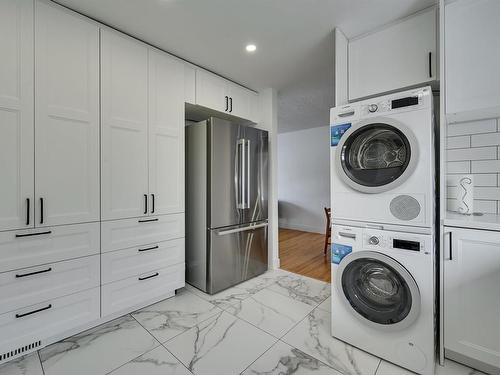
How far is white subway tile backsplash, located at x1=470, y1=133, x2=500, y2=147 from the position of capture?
1.63m

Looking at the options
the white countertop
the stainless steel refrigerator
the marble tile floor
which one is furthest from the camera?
the stainless steel refrigerator

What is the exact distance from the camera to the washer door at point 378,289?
4.41 ft

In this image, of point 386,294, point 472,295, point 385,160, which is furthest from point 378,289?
point 385,160

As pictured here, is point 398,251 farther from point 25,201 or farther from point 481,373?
point 25,201

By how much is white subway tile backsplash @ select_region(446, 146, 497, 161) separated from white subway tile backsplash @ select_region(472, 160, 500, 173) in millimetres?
29

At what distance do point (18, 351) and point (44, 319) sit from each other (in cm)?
20

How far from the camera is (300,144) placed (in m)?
5.66

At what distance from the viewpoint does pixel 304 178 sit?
5.60 m

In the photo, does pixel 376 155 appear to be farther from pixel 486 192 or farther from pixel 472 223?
pixel 486 192

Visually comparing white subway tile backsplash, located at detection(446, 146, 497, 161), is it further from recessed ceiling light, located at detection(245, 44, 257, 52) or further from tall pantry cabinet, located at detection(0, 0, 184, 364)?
tall pantry cabinet, located at detection(0, 0, 184, 364)

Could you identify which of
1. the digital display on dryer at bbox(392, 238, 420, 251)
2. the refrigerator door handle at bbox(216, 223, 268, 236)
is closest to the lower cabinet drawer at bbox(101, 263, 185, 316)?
the refrigerator door handle at bbox(216, 223, 268, 236)

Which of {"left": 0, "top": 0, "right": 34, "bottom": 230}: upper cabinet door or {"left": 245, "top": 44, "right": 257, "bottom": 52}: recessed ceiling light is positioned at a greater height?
{"left": 245, "top": 44, "right": 257, "bottom": 52}: recessed ceiling light

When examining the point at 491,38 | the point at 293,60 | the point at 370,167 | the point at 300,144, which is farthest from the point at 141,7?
the point at 300,144

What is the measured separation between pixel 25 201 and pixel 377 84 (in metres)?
2.66
